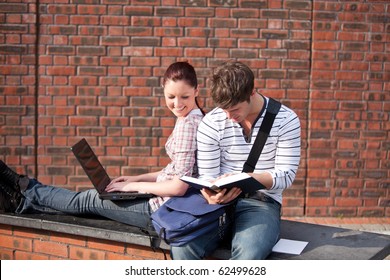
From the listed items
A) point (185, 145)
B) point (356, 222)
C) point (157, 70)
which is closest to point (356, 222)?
point (356, 222)

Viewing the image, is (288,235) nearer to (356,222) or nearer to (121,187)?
(121,187)

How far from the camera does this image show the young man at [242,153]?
3365 millimetres

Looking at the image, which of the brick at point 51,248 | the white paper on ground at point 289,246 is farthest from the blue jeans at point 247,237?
the brick at point 51,248

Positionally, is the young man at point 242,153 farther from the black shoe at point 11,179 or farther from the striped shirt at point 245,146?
the black shoe at point 11,179

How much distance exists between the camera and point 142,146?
6223mm

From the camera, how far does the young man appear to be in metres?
3.37

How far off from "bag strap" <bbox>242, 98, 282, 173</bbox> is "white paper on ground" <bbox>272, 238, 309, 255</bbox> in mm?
476

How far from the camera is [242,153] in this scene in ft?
11.8

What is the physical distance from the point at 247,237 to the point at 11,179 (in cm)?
181

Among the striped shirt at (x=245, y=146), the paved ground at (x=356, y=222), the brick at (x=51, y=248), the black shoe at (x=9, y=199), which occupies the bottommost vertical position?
the paved ground at (x=356, y=222)

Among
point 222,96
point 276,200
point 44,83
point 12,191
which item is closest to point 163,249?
point 276,200

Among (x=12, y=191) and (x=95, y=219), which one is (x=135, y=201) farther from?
(x=12, y=191)

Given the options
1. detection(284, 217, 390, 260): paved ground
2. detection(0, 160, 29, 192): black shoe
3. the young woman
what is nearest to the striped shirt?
the young woman

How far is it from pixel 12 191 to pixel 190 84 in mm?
1484
